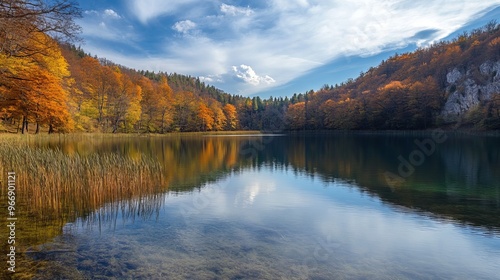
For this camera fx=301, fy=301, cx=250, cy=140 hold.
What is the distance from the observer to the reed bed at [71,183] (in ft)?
29.5

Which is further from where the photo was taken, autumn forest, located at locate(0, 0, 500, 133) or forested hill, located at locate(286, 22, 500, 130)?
forested hill, located at locate(286, 22, 500, 130)

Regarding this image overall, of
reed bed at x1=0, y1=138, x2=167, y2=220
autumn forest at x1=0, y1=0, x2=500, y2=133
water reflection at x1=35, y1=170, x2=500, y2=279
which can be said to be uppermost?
autumn forest at x1=0, y1=0, x2=500, y2=133

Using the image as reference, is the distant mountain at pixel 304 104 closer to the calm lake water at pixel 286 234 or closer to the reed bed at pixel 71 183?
the reed bed at pixel 71 183

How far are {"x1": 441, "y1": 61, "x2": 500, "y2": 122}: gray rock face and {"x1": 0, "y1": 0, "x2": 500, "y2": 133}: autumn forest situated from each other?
1.39 metres

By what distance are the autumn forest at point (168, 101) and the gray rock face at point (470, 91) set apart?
139 cm

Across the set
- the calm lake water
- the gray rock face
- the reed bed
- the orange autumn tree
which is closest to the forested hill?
the gray rock face

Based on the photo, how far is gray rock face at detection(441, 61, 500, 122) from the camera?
7231 cm

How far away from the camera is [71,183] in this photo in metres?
9.93

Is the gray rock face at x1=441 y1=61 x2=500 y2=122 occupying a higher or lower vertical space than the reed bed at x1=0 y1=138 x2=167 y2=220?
higher

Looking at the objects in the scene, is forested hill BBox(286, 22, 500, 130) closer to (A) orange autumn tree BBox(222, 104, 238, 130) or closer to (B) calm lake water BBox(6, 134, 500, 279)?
(A) orange autumn tree BBox(222, 104, 238, 130)

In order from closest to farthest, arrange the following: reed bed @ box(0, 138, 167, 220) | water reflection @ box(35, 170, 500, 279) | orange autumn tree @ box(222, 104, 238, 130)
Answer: water reflection @ box(35, 170, 500, 279)
reed bed @ box(0, 138, 167, 220)
orange autumn tree @ box(222, 104, 238, 130)

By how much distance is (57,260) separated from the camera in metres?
5.67

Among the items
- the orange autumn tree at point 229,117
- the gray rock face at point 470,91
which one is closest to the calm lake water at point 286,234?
the gray rock face at point 470,91

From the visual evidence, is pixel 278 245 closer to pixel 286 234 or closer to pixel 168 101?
pixel 286 234
